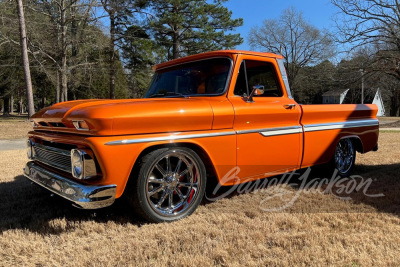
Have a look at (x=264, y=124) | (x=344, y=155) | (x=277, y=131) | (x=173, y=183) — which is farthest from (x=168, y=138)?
(x=344, y=155)

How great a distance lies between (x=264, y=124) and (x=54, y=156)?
2334 mm

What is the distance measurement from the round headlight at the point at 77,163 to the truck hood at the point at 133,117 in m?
0.19

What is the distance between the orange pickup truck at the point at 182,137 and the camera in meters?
2.56

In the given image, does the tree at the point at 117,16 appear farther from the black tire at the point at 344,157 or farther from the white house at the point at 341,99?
the white house at the point at 341,99

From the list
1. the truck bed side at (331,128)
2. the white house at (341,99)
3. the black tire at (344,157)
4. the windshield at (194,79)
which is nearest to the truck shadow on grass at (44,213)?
the windshield at (194,79)

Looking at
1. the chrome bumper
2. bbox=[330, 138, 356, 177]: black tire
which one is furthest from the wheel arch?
bbox=[330, 138, 356, 177]: black tire

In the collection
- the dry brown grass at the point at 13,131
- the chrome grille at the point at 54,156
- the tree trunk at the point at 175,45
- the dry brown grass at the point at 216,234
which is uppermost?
the tree trunk at the point at 175,45

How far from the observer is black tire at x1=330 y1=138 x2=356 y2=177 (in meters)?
4.66

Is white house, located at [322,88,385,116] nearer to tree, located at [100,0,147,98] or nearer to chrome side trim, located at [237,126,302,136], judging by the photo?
tree, located at [100,0,147,98]

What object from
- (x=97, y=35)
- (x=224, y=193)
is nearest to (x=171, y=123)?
(x=224, y=193)

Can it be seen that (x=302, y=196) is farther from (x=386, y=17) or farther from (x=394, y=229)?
(x=386, y=17)

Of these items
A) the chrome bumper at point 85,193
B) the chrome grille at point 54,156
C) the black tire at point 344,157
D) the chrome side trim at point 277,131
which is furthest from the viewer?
the black tire at point 344,157

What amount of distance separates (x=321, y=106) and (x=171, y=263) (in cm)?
309

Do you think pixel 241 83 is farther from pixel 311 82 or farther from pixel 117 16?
pixel 311 82
